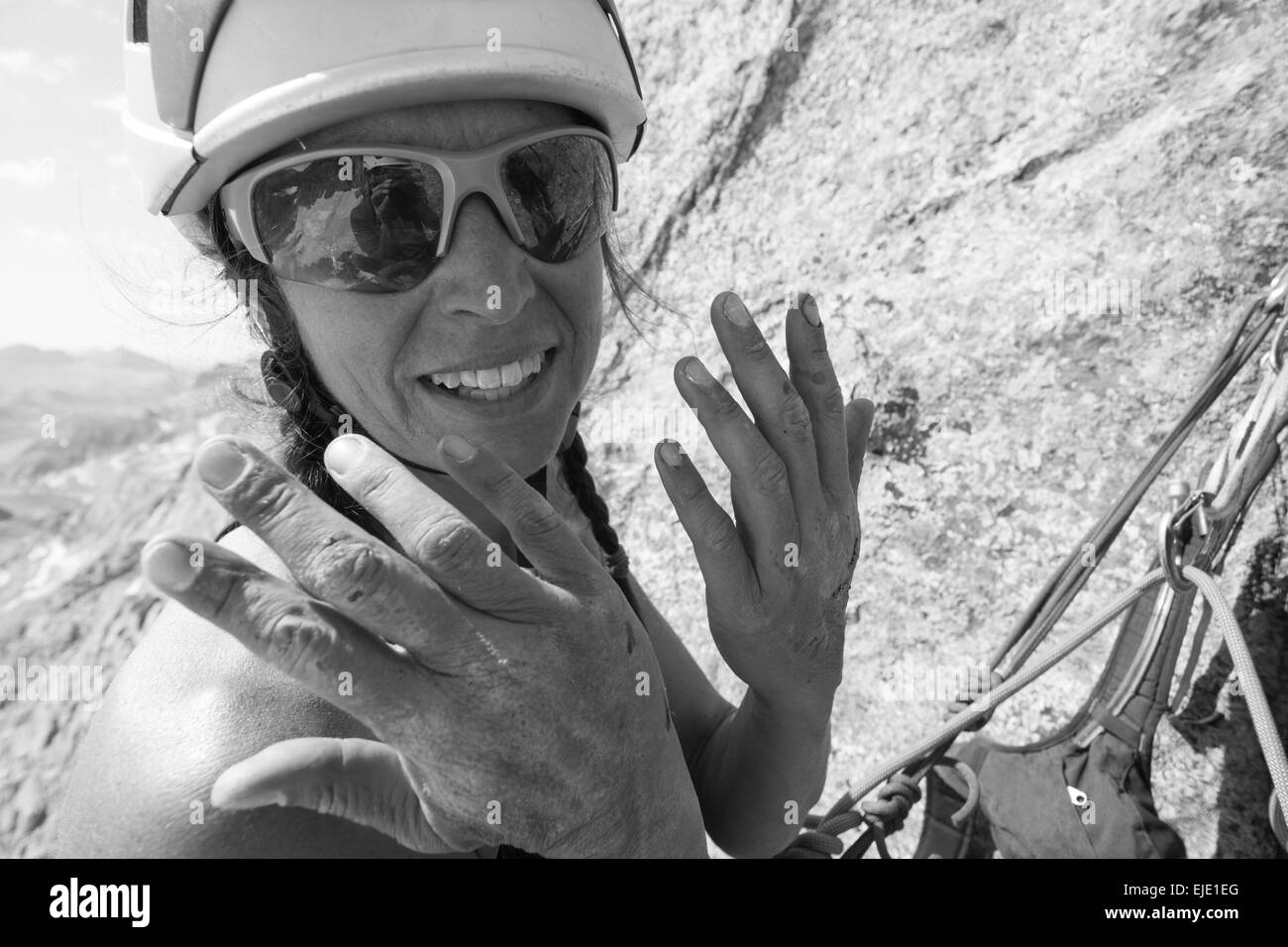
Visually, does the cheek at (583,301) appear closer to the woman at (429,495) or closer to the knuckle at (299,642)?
the woman at (429,495)

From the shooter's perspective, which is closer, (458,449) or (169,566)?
(169,566)

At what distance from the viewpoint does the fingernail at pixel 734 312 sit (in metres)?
1.08

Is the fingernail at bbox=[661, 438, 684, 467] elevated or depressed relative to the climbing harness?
elevated

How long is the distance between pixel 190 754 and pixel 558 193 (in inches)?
35.7

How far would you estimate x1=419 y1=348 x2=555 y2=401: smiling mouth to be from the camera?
4.16 ft

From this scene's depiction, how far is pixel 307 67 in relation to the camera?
1137 millimetres

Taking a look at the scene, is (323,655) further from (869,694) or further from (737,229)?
(737,229)

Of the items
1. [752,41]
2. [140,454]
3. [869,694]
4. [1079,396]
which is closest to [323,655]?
[869,694]

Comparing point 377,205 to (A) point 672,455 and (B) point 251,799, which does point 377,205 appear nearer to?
(A) point 672,455

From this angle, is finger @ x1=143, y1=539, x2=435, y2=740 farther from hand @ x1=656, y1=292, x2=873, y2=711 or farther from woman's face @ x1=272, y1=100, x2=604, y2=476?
woman's face @ x1=272, y1=100, x2=604, y2=476

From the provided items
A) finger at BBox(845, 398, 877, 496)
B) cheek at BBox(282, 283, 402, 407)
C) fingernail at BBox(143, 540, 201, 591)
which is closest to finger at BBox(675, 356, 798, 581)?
finger at BBox(845, 398, 877, 496)

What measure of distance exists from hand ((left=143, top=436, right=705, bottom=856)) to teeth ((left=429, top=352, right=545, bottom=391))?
47 centimetres

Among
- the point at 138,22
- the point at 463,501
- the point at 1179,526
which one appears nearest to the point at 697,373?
the point at 463,501
